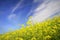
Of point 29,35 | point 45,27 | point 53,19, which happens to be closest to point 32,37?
point 29,35

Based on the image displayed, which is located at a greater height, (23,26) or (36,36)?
(23,26)

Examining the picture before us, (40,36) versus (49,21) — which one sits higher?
(49,21)

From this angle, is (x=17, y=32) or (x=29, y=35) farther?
(x=17, y=32)

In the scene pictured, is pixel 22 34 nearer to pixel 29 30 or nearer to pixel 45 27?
pixel 29 30

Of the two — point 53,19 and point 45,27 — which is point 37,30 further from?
point 53,19

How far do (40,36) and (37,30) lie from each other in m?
0.30

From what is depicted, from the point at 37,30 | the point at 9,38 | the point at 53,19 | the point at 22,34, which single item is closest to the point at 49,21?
the point at 53,19

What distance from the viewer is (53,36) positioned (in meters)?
5.30

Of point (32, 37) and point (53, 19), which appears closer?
point (32, 37)

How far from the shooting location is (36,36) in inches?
209

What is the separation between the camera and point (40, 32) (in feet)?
17.6

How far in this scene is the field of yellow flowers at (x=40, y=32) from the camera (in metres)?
5.30

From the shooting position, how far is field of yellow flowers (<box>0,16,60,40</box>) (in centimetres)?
530

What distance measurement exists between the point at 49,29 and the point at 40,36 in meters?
0.35
